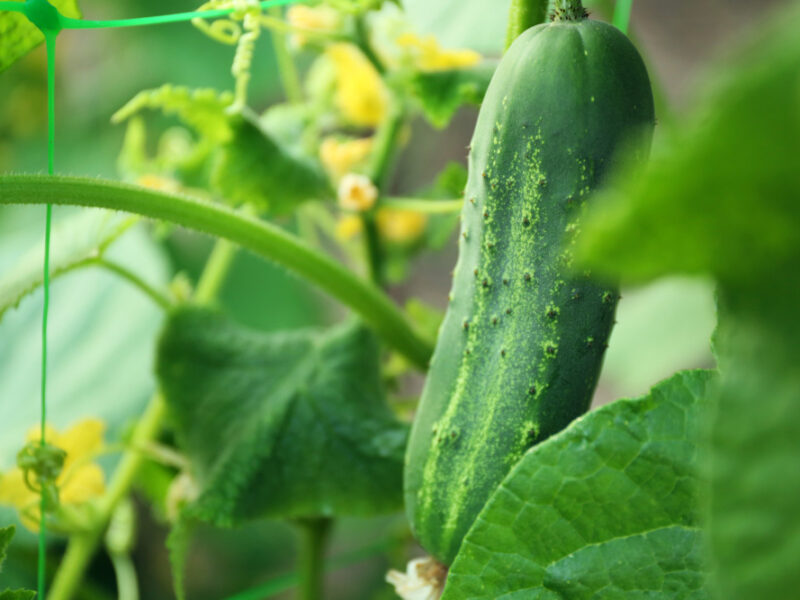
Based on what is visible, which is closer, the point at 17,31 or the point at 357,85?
the point at 17,31

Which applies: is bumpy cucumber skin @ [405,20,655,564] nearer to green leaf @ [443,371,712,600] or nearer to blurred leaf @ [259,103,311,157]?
green leaf @ [443,371,712,600]

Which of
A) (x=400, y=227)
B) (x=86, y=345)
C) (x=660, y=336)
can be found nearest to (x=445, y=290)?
(x=660, y=336)

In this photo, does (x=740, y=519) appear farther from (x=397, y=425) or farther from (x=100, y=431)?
(x=100, y=431)

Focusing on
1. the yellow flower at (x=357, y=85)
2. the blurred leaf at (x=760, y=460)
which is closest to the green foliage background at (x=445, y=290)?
the blurred leaf at (x=760, y=460)

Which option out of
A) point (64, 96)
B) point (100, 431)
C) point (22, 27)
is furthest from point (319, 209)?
point (64, 96)

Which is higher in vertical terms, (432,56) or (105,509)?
(432,56)

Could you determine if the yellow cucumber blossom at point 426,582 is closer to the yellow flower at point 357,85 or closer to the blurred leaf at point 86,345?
the yellow flower at point 357,85

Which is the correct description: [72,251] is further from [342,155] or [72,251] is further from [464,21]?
[464,21]

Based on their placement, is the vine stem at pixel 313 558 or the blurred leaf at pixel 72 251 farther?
the vine stem at pixel 313 558
